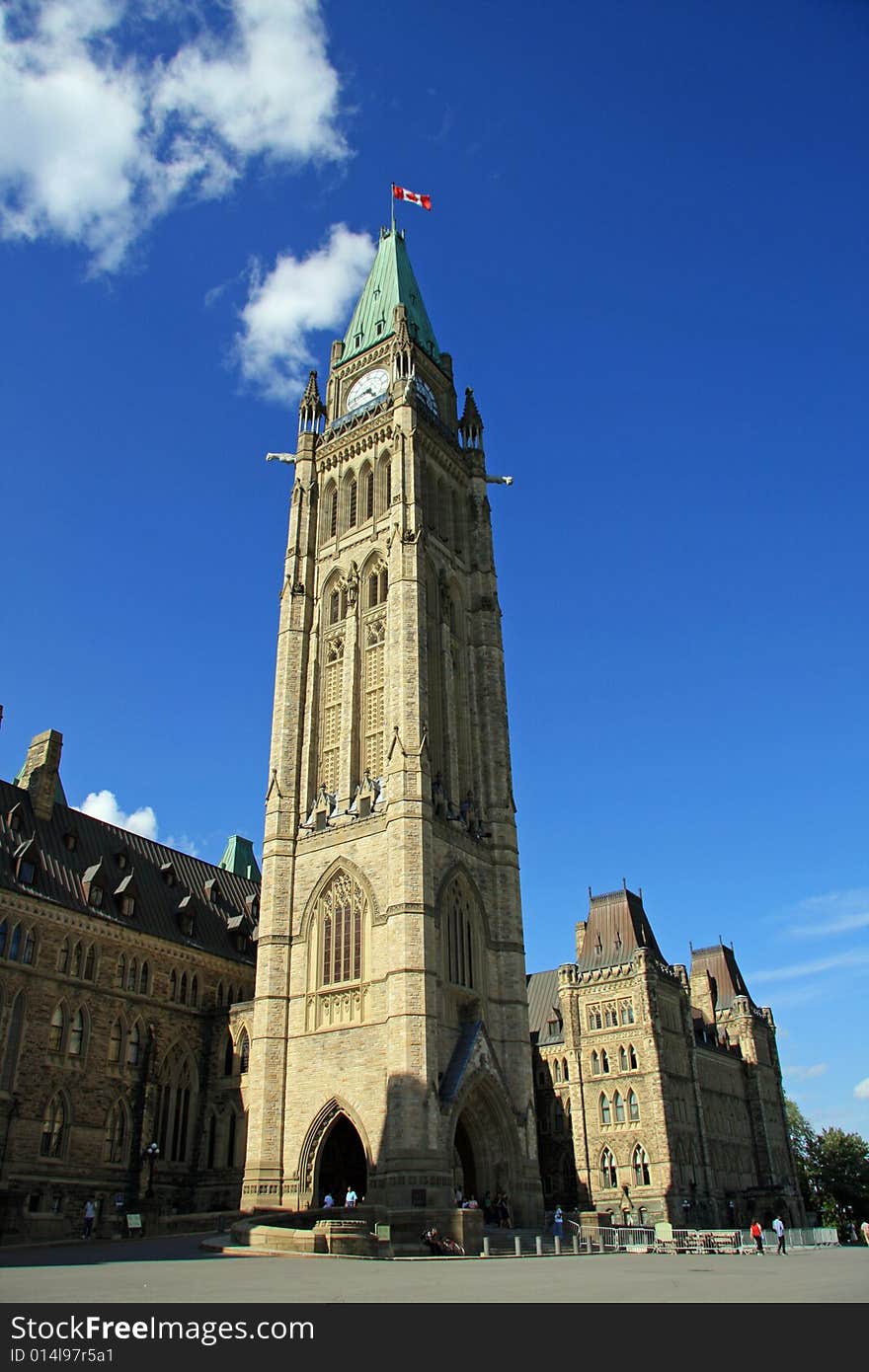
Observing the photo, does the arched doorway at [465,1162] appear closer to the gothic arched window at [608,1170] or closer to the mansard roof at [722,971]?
the gothic arched window at [608,1170]

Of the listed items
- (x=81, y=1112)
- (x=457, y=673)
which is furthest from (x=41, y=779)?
(x=457, y=673)

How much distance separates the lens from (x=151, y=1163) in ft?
130

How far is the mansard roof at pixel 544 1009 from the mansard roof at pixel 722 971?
14.4m

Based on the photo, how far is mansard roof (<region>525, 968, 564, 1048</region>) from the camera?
61656 millimetres

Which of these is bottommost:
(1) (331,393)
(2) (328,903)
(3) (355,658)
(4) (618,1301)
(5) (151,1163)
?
(4) (618,1301)

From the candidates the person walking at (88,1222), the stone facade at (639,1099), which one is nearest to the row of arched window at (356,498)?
the stone facade at (639,1099)

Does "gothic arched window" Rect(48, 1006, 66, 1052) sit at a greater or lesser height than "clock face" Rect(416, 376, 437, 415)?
lesser

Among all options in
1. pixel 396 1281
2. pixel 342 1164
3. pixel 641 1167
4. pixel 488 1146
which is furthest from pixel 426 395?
pixel 396 1281

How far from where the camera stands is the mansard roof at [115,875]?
42.8 metres

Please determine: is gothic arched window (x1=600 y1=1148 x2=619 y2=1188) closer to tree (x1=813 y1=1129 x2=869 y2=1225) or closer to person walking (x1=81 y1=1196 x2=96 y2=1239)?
person walking (x1=81 y1=1196 x2=96 y2=1239)

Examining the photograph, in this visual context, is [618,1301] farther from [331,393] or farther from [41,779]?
[331,393]

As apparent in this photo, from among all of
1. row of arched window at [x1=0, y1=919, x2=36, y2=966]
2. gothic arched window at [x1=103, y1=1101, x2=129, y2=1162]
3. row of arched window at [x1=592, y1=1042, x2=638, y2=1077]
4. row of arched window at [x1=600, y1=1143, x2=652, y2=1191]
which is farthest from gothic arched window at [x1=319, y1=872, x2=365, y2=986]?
row of arched window at [x1=600, y1=1143, x2=652, y2=1191]

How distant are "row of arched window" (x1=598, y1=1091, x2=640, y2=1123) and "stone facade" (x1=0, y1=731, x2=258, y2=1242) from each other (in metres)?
20.3

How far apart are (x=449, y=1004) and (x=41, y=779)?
830 inches
